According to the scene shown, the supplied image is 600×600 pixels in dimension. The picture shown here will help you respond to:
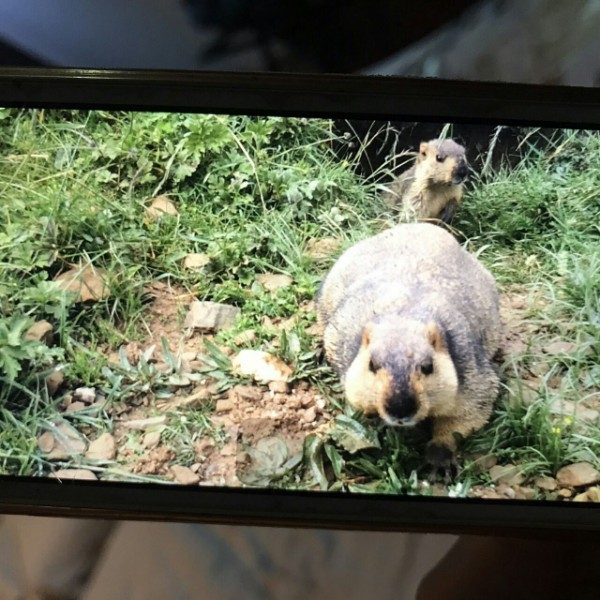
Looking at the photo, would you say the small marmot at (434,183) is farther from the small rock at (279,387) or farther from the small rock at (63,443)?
the small rock at (63,443)

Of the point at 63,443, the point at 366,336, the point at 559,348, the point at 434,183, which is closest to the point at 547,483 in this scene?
the point at 559,348

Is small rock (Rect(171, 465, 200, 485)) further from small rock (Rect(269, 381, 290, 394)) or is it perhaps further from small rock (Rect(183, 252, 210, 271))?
small rock (Rect(183, 252, 210, 271))

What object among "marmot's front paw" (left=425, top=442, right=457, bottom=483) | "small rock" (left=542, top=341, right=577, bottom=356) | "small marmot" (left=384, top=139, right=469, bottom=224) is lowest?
"marmot's front paw" (left=425, top=442, right=457, bottom=483)

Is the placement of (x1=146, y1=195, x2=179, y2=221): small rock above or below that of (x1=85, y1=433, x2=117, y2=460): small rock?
above

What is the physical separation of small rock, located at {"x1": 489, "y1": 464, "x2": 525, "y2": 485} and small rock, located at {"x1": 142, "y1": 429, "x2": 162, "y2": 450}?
0.42 m

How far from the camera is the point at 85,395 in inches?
34.6

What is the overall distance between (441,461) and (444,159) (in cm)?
37

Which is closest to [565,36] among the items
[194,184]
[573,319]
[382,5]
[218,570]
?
[382,5]

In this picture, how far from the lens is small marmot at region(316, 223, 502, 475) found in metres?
0.84

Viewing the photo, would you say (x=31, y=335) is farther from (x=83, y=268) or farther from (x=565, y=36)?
(x=565, y=36)

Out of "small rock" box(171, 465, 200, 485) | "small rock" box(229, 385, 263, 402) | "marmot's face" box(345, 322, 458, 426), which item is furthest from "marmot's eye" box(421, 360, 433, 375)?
"small rock" box(171, 465, 200, 485)

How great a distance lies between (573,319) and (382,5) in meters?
0.46

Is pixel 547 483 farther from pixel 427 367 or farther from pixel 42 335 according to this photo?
pixel 42 335

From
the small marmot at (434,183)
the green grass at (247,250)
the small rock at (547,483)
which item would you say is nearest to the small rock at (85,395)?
the green grass at (247,250)
